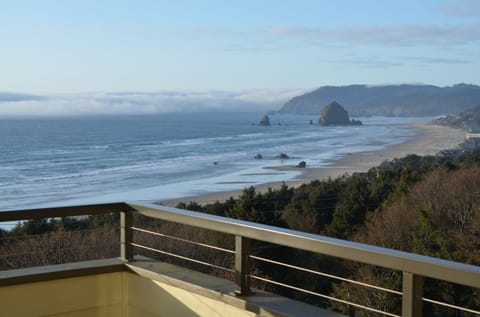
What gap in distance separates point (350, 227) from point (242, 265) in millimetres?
25258

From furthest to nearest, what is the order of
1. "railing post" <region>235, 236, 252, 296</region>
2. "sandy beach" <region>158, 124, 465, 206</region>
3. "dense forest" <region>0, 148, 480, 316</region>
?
"sandy beach" <region>158, 124, 465, 206</region> → "dense forest" <region>0, 148, 480, 316</region> → "railing post" <region>235, 236, 252, 296</region>

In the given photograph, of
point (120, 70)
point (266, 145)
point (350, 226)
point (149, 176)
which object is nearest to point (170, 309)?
point (350, 226)

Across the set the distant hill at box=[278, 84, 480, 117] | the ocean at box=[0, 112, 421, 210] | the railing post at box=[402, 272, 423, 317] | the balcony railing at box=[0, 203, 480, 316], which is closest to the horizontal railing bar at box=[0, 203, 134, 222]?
the balcony railing at box=[0, 203, 480, 316]

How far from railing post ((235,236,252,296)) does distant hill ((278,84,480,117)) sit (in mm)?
84079

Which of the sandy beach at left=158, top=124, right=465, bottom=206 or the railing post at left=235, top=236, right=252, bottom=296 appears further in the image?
the sandy beach at left=158, top=124, right=465, bottom=206

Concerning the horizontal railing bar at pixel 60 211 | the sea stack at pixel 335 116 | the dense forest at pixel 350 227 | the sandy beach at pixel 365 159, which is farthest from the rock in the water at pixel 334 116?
the horizontal railing bar at pixel 60 211

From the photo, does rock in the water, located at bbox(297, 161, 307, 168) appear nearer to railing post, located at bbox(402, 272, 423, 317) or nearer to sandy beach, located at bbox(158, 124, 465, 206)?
sandy beach, located at bbox(158, 124, 465, 206)

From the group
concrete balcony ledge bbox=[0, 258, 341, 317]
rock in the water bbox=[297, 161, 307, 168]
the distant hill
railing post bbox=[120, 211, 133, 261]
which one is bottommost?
rock in the water bbox=[297, 161, 307, 168]

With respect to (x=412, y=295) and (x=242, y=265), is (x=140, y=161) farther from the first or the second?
(x=412, y=295)

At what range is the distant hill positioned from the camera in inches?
3413

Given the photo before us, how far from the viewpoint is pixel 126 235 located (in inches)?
135

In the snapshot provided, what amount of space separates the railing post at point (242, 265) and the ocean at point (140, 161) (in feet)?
72.2

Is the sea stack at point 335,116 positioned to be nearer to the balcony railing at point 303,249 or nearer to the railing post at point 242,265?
the balcony railing at point 303,249

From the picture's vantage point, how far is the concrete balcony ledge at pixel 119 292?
289 cm
